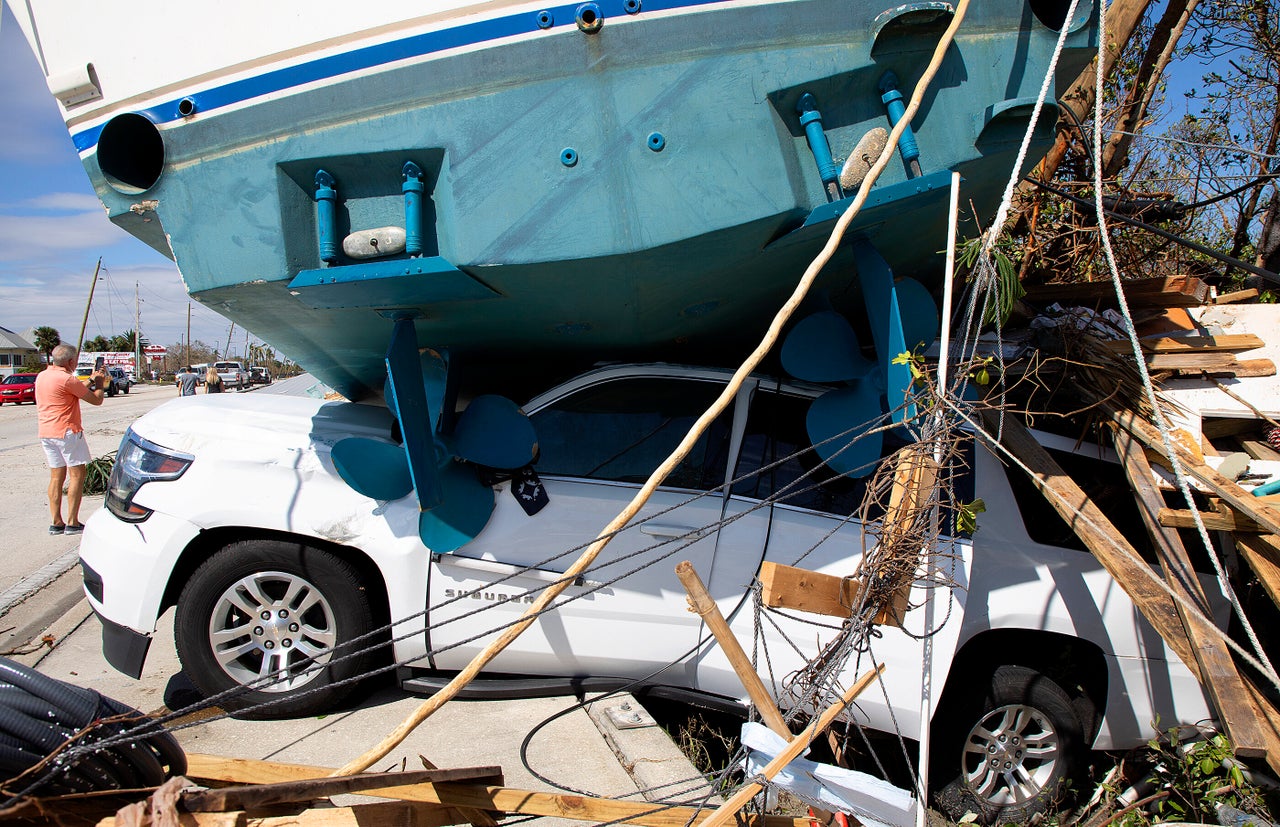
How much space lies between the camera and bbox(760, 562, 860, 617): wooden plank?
2.10m

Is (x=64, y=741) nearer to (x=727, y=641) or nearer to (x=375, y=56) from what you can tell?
(x=727, y=641)

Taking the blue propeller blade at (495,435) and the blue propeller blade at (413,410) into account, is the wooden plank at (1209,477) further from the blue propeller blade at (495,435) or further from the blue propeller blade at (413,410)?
the blue propeller blade at (413,410)

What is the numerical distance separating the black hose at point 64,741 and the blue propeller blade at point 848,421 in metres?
2.45

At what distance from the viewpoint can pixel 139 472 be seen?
340 centimetres

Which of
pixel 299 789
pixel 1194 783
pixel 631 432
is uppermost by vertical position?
pixel 631 432

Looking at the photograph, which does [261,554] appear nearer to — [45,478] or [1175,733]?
[1175,733]

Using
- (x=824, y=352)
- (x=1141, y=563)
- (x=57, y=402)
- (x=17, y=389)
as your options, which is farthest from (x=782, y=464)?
(x=17, y=389)

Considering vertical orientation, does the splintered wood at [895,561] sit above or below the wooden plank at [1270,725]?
above

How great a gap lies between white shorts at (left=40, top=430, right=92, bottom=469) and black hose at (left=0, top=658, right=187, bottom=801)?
5.98 meters

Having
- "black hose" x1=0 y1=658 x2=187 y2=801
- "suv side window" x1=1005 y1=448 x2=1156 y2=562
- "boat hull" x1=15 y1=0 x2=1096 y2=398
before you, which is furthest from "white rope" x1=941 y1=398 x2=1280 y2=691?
"black hose" x1=0 y1=658 x2=187 y2=801

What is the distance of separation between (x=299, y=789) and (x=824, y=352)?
244 centimetres

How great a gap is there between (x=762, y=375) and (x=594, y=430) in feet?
2.62

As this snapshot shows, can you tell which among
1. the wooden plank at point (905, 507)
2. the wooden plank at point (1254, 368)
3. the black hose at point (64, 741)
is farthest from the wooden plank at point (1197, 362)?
the black hose at point (64, 741)

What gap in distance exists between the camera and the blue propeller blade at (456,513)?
3150mm
